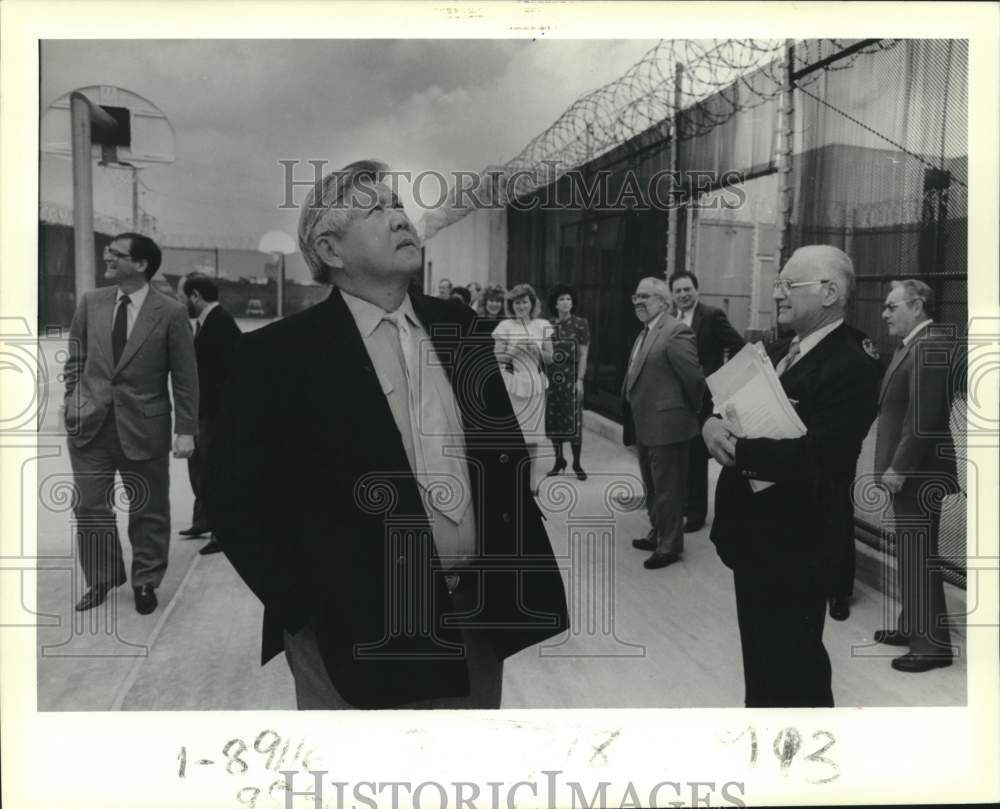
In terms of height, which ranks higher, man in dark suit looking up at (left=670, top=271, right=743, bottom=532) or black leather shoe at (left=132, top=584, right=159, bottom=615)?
man in dark suit looking up at (left=670, top=271, right=743, bottom=532)

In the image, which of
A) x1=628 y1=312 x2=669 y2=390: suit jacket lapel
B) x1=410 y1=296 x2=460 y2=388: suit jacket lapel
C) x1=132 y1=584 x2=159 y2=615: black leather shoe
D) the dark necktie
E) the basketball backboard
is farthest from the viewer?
x1=628 y1=312 x2=669 y2=390: suit jacket lapel

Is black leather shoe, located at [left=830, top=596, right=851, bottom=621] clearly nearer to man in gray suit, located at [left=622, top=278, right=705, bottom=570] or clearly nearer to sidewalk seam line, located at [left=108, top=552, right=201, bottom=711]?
man in gray suit, located at [left=622, top=278, right=705, bottom=570]

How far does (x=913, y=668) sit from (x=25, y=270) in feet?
9.65

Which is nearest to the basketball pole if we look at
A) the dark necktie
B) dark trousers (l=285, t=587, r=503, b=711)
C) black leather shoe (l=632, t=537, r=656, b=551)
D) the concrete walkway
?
the dark necktie

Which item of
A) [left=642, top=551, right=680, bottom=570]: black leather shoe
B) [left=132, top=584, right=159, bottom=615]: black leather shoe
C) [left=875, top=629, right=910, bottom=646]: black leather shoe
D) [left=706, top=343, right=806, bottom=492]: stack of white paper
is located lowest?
[left=132, top=584, right=159, bottom=615]: black leather shoe

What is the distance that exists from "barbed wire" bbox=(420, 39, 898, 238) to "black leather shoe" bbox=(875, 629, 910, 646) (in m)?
1.71

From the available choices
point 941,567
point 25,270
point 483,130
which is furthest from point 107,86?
point 941,567

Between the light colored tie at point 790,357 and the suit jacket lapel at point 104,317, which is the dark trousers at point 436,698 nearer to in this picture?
the light colored tie at point 790,357

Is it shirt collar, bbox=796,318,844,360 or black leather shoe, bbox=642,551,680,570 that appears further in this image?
black leather shoe, bbox=642,551,680,570

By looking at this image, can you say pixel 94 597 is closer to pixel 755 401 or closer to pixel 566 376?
pixel 566 376

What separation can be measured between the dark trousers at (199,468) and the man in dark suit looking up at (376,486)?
3.98 feet

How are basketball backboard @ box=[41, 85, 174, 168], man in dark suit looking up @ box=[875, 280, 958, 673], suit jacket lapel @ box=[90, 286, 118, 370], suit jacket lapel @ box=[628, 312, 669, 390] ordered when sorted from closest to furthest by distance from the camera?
basketball backboard @ box=[41, 85, 174, 168] < man in dark suit looking up @ box=[875, 280, 958, 673] < suit jacket lapel @ box=[90, 286, 118, 370] < suit jacket lapel @ box=[628, 312, 669, 390]

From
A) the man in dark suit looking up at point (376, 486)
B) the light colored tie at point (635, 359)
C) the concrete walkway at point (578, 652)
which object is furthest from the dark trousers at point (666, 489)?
the man in dark suit looking up at point (376, 486)

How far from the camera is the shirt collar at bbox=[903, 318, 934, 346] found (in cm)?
278
